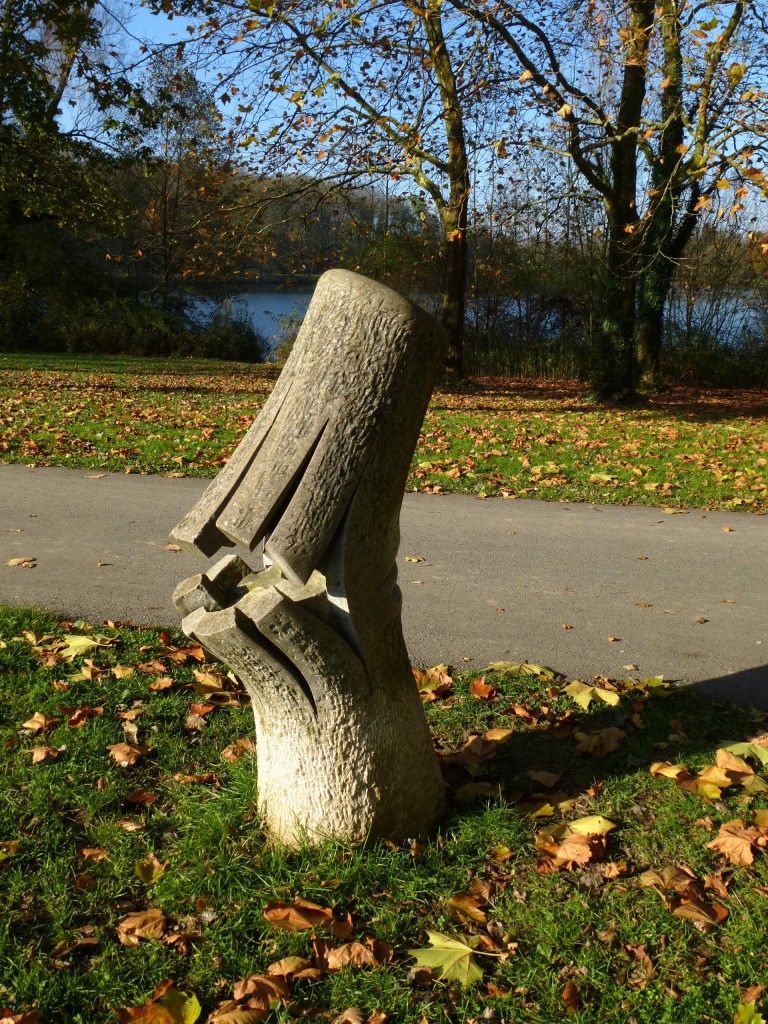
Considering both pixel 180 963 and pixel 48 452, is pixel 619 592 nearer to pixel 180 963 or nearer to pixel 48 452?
pixel 180 963

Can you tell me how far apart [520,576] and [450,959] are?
368 centimetres

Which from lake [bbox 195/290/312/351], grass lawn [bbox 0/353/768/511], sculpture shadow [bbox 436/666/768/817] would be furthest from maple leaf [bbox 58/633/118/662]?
lake [bbox 195/290/312/351]

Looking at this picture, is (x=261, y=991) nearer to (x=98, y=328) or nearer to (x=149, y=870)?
(x=149, y=870)

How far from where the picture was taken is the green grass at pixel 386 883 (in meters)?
2.43

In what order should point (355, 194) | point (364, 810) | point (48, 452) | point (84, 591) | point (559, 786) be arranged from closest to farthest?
1. point (364, 810)
2. point (559, 786)
3. point (84, 591)
4. point (48, 452)
5. point (355, 194)

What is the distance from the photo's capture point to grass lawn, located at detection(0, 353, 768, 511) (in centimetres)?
869

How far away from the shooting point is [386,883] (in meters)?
2.85

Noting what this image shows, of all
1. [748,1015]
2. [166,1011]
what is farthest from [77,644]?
[748,1015]

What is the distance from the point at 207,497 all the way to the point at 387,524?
0.57m

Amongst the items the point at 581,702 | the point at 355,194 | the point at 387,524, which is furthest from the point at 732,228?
the point at 387,524

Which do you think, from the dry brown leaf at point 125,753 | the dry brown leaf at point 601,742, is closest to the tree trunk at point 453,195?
the dry brown leaf at point 601,742

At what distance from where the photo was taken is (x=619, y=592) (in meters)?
5.73

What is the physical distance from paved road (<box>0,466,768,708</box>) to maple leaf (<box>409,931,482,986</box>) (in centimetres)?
211

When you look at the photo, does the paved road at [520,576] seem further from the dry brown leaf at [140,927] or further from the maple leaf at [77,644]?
the dry brown leaf at [140,927]
